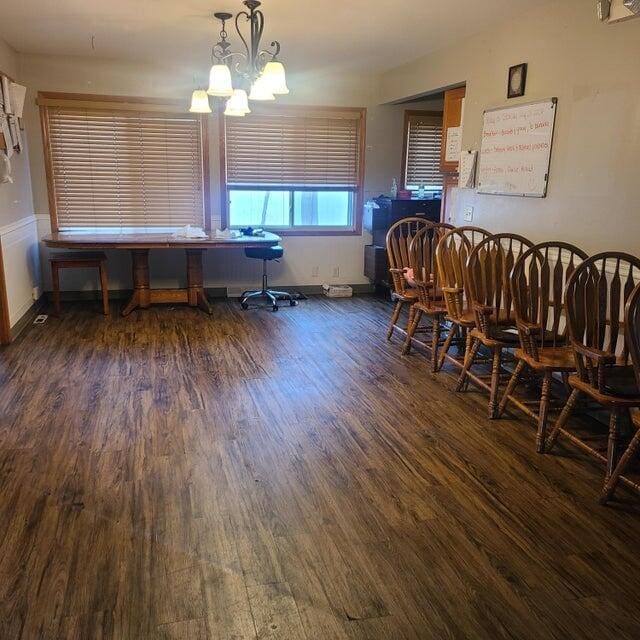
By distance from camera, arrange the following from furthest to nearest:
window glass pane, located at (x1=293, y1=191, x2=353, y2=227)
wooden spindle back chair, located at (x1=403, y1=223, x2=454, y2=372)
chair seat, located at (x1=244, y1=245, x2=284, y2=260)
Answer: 1. window glass pane, located at (x1=293, y1=191, x2=353, y2=227)
2. chair seat, located at (x1=244, y1=245, x2=284, y2=260)
3. wooden spindle back chair, located at (x1=403, y1=223, x2=454, y2=372)

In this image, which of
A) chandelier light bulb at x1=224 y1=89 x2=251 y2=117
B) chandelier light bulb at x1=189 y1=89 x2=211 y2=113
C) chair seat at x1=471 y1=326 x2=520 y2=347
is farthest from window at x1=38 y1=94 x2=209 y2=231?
chair seat at x1=471 y1=326 x2=520 y2=347

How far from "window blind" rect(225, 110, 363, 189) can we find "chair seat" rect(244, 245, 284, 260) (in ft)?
2.99

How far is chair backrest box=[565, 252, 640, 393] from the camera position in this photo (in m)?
2.43

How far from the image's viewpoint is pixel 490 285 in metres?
3.41

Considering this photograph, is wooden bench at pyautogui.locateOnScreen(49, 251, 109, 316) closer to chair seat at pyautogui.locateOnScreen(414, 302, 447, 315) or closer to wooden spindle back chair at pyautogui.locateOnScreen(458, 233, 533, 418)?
Result: chair seat at pyautogui.locateOnScreen(414, 302, 447, 315)

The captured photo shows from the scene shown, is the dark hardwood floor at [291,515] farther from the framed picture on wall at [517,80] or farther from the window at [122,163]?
the window at [122,163]

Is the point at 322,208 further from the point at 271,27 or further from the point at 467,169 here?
the point at 271,27

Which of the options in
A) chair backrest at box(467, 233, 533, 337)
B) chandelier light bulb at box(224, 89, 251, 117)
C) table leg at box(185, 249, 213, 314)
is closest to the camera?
chair backrest at box(467, 233, 533, 337)

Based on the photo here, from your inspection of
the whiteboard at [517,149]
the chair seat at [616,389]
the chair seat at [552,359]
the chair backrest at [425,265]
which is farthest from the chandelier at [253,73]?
the chair seat at [616,389]

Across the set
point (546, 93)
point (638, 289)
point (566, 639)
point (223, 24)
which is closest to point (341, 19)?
point (223, 24)

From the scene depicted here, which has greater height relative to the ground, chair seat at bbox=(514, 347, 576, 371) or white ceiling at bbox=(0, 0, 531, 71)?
white ceiling at bbox=(0, 0, 531, 71)

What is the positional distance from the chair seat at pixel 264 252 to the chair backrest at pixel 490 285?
2653 mm

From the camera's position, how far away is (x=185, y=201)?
6.14 meters

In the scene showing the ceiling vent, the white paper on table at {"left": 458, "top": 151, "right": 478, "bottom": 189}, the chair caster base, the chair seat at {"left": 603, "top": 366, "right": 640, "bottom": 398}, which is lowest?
the chair caster base
